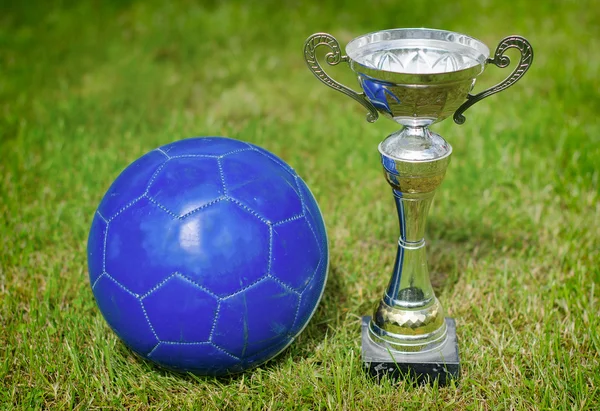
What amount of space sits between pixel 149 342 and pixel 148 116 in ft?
9.13

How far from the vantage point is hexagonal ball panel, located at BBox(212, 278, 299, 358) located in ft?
8.17

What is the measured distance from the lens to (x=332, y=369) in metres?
2.81

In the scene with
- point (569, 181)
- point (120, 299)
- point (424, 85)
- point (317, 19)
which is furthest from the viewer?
point (317, 19)

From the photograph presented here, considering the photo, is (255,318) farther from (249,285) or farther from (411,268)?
(411,268)

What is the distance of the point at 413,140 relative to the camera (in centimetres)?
260

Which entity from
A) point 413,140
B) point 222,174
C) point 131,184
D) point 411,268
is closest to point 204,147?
point 222,174

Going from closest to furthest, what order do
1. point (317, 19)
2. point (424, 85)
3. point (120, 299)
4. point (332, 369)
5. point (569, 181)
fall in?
1. point (424, 85)
2. point (120, 299)
3. point (332, 369)
4. point (569, 181)
5. point (317, 19)

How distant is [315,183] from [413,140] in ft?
5.59

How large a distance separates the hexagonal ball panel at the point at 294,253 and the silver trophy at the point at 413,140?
1.20 ft

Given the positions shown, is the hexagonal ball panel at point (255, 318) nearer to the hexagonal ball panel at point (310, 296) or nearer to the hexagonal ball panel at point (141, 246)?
the hexagonal ball panel at point (310, 296)

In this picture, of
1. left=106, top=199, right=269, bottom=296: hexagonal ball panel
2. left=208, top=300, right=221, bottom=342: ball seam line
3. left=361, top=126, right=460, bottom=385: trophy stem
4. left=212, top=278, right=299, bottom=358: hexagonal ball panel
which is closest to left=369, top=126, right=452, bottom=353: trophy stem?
left=361, top=126, right=460, bottom=385: trophy stem

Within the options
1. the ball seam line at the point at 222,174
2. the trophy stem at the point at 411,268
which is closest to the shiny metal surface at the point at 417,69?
the trophy stem at the point at 411,268

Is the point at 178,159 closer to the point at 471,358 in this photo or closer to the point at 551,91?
the point at 471,358

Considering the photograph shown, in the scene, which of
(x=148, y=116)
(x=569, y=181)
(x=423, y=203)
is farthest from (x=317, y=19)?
(x=423, y=203)
